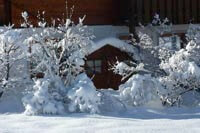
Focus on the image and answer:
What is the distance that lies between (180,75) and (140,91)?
100 cm

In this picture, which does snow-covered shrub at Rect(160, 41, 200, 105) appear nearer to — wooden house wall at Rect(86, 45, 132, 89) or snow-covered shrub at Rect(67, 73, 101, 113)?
snow-covered shrub at Rect(67, 73, 101, 113)

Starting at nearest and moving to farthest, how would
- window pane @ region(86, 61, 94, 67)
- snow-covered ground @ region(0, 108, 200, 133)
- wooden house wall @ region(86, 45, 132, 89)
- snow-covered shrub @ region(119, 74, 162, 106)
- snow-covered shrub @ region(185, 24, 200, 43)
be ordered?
snow-covered ground @ region(0, 108, 200, 133)
snow-covered shrub @ region(119, 74, 162, 106)
snow-covered shrub @ region(185, 24, 200, 43)
wooden house wall @ region(86, 45, 132, 89)
window pane @ region(86, 61, 94, 67)

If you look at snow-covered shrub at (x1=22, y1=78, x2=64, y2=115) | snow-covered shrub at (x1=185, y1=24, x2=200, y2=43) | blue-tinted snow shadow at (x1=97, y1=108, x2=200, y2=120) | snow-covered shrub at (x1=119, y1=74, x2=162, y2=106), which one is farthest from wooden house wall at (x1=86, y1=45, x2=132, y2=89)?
blue-tinted snow shadow at (x1=97, y1=108, x2=200, y2=120)

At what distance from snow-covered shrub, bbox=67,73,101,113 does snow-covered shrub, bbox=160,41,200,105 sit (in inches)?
71.7

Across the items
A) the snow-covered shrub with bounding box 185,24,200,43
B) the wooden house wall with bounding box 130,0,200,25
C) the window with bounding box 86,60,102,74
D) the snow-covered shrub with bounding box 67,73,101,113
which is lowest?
the snow-covered shrub with bounding box 67,73,101,113

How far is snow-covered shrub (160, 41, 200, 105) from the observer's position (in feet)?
39.3

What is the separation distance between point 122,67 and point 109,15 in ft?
16.7

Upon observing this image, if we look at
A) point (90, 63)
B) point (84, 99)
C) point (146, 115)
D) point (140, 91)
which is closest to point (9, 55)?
point (84, 99)

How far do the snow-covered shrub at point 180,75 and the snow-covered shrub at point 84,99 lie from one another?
1.82m

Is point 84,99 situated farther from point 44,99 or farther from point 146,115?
point 146,115

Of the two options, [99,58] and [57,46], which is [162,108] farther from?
[99,58]

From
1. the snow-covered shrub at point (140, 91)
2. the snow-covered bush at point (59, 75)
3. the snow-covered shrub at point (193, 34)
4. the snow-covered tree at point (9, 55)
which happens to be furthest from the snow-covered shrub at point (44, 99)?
the snow-covered shrub at point (193, 34)

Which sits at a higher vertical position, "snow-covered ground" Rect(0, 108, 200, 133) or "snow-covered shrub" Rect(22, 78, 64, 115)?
"snow-covered shrub" Rect(22, 78, 64, 115)

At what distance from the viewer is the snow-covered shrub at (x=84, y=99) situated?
10.9m
